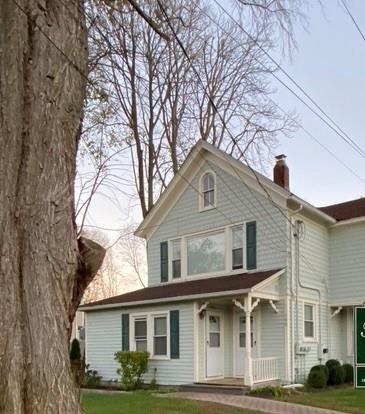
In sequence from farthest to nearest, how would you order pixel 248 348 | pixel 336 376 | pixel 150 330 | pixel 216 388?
1. pixel 150 330
2. pixel 336 376
3. pixel 216 388
4. pixel 248 348

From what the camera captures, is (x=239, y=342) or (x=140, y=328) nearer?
(x=239, y=342)

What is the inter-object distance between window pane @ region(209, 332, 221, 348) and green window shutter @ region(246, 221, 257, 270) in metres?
2.34

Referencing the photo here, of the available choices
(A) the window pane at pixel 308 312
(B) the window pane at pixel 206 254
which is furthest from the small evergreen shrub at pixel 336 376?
(B) the window pane at pixel 206 254

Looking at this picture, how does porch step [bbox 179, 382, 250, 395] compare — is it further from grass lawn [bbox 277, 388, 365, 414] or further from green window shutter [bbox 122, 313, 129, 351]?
green window shutter [bbox 122, 313, 129, 351]

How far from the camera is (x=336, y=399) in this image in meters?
14.8

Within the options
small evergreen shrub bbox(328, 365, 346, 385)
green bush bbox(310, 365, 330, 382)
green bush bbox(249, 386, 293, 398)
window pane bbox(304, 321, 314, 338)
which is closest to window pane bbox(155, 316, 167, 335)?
green bush bbox(249, 386, 293, 398)

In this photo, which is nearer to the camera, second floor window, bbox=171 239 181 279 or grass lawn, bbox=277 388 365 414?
grass lawn, bbox=277 388 365 414

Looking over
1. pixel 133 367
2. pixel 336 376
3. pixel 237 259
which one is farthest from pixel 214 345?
pixel 336 376

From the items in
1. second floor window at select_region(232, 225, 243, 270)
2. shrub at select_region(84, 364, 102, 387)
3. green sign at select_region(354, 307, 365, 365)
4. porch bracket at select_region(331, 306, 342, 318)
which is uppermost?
second floor window at select_region(232, 225, 243, 270)

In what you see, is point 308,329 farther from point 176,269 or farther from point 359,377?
point 359,377

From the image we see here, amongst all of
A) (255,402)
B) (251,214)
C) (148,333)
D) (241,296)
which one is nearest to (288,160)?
(251,214)

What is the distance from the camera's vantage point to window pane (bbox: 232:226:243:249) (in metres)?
19.5

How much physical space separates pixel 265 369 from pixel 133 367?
14.3 ft

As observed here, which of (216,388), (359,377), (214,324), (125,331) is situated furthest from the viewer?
(125,331)
